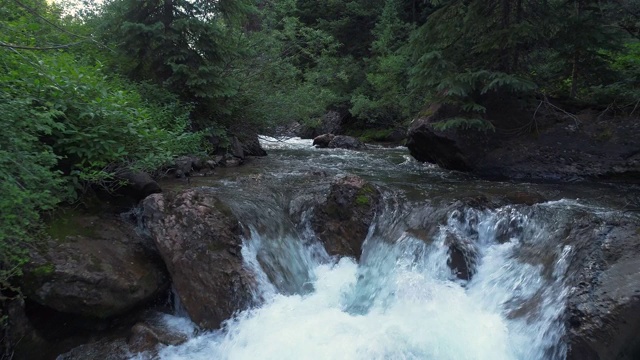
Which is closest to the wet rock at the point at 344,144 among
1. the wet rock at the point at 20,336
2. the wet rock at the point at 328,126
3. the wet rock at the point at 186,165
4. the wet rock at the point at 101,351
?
the wet rock at the point at 328,126

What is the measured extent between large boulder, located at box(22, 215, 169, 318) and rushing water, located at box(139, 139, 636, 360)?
2.26 feet

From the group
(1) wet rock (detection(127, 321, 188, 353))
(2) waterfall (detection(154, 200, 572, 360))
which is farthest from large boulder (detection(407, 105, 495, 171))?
(1) wet rock (detection(127, 321, 188, 353))

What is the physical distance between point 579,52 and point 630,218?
233 inches

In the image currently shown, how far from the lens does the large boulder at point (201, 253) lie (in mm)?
5586

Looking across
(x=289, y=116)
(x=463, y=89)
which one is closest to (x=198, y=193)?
(x=463, y=89)

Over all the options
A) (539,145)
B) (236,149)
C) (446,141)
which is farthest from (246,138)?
(539,145)

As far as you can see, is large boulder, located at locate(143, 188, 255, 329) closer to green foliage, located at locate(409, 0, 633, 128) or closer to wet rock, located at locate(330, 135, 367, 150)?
green foliage, located at locate(409, 0, 633, 128)

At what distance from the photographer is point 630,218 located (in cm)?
642

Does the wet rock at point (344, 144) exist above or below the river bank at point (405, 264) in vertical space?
above

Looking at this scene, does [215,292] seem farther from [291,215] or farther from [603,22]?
[603,22]

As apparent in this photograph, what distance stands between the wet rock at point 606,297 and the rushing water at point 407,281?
8.8 inches

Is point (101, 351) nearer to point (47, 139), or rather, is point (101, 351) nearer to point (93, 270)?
point (93, 270)

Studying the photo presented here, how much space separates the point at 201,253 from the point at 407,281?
3.10 meters

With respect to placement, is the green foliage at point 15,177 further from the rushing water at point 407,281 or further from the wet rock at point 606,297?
the wet rock at point 606,297
